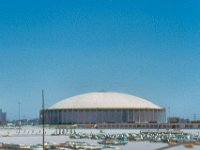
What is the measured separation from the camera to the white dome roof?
Result: 586 ft

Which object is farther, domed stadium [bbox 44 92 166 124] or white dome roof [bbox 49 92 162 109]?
white dome roof [bbox 49 92 162 109]

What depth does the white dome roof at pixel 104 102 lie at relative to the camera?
178 m

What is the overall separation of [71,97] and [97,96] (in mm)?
11842

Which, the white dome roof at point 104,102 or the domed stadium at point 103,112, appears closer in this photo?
the domed stadium at point 103,112

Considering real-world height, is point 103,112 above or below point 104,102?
below

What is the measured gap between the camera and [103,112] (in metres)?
178

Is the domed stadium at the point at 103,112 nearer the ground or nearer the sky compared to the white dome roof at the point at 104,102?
nearer the ground

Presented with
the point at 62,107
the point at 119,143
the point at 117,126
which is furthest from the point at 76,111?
the point at 119,143

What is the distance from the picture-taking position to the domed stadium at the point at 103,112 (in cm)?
17688

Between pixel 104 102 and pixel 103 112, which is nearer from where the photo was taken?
pixel 103 112

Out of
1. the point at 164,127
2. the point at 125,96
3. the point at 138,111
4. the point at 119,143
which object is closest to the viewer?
the point at 119,143

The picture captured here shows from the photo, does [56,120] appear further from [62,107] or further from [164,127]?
[164,127]

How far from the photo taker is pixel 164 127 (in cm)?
16150

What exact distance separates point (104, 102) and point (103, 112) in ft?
16.7
